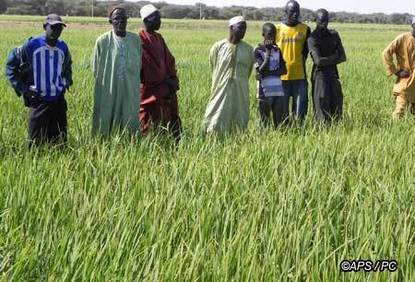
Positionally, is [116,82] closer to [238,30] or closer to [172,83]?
[172,83]

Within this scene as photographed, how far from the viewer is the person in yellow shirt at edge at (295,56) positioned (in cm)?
582

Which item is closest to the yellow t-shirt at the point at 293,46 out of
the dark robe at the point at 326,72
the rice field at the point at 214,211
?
the dark robe at the point at 326,72

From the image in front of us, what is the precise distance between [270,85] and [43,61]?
2108mm

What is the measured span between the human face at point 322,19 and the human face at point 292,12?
0.71ft

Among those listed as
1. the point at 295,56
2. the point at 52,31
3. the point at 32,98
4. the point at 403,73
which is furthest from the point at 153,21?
the point at 403,73

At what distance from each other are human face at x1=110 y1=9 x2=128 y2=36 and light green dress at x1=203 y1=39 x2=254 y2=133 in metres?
0.93

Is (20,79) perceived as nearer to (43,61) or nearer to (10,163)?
(43,61)

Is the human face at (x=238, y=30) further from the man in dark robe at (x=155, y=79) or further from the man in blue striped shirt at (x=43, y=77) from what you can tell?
the man in blue striped shirt at (x=43, y=77)

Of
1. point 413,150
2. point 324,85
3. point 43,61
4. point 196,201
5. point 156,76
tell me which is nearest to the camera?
point 196,201

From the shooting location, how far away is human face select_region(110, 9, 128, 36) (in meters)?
4.59

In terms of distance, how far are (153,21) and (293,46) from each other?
1675 mm

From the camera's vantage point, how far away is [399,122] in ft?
17.1

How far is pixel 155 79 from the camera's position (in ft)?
16.2

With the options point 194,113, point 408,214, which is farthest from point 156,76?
point 408,214
